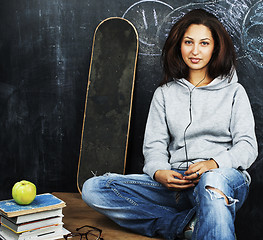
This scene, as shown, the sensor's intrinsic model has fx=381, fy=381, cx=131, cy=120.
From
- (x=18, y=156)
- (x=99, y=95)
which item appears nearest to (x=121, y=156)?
(x=99, y=95)

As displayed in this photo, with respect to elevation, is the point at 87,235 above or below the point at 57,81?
below

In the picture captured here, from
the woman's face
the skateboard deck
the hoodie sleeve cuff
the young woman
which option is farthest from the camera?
the skateboard deck

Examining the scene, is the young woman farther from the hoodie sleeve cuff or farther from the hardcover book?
the hardcover book

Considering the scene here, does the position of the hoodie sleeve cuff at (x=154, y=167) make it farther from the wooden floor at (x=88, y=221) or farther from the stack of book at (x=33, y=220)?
the stack of book at (x=33, y=220)

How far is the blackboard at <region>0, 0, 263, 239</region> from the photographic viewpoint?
2383 millimetres

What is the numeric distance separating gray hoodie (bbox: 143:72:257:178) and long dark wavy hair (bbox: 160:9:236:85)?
0.06 m

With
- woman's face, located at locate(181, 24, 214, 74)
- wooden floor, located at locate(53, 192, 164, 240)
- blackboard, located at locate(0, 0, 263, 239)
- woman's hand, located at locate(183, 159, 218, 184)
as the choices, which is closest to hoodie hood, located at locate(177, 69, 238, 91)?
woman's face, located at locate(181, 24, 214, 74)

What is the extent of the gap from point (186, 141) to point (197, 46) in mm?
483

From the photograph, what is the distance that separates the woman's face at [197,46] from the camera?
1.92m

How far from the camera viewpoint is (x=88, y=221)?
6.55 feet

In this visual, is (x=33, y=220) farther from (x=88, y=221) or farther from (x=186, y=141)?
(x=186, y=141)

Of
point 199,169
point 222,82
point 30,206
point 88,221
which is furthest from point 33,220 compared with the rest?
point 222,82

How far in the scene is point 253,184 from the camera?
227 centimetres

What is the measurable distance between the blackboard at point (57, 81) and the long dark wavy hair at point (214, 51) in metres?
0.35
